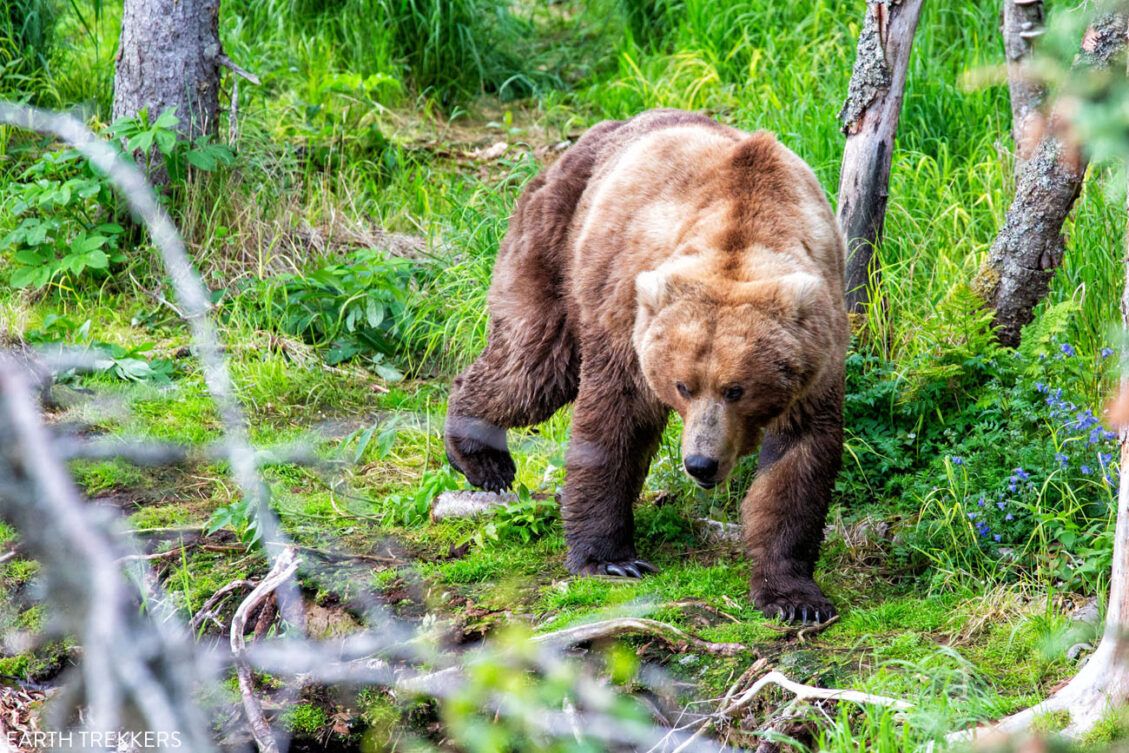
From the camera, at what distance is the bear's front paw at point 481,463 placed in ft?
16.8

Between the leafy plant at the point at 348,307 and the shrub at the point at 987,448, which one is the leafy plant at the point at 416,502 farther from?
the shrub at the point at 987,448

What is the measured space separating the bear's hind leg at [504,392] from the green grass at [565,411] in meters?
0.17

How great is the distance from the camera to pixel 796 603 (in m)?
4.00

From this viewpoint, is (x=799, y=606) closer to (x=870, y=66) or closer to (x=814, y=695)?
(x=814, y=695)

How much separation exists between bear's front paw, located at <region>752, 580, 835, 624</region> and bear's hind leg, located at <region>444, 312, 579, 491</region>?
1202 mm

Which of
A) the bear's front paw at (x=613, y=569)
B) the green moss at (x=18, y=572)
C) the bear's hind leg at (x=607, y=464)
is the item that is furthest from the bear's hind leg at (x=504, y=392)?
the green moss at (x=18, y=572)

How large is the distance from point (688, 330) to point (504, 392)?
4.46 feet

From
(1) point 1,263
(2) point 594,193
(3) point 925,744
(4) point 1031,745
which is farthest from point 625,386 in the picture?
(1) point 1,263

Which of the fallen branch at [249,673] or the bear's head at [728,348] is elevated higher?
the bear's head at [728,348]

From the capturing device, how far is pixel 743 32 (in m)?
7.91

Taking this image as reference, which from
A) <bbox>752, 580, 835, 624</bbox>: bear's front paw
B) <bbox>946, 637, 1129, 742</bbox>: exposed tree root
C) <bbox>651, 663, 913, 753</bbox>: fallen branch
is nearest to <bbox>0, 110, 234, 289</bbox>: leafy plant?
<bbox>752, 580, 835, 624</bbox>: bear's front paw

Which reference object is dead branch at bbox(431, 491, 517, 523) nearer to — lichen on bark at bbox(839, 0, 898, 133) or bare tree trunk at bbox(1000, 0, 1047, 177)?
lichen on bark at bbox(839, 0, 898, 133)

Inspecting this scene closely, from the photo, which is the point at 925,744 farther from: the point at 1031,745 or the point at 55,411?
the point at 55,411

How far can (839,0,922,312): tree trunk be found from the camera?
503 centimetres
